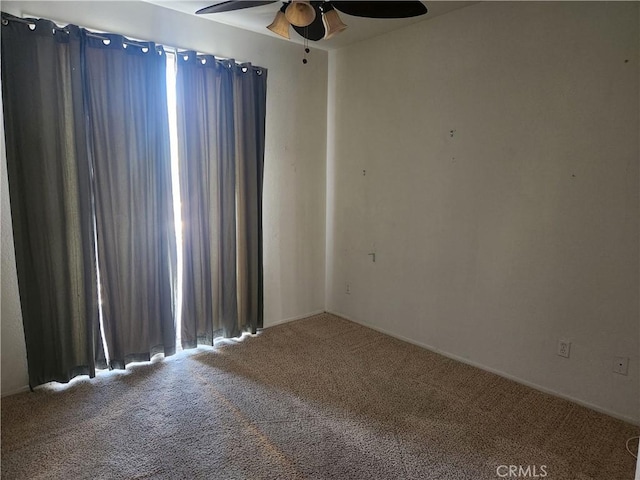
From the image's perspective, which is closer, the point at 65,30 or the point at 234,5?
the point at 234,5

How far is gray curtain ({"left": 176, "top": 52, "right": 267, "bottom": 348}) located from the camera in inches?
118

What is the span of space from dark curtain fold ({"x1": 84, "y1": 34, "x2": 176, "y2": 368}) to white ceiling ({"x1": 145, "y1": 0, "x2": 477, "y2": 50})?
16.7 inches

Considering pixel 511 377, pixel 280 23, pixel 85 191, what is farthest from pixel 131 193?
pixel 511 377

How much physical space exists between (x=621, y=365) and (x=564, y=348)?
0.97 feet

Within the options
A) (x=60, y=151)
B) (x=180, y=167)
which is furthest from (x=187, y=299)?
(x=60, y=151)

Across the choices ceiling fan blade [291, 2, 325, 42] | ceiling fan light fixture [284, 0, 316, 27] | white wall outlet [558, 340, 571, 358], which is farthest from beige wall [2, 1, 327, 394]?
white wall outlet [558, 340, 571, 358]

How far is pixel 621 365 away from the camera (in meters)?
2.34

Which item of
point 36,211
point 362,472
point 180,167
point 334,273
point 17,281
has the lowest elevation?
point 362,472

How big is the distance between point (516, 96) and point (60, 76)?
9.25 feet

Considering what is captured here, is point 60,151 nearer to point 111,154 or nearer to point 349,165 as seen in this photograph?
point 111,154

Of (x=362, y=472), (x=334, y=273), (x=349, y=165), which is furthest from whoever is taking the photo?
(x=334, y=273)

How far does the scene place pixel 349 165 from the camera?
12.4 ft

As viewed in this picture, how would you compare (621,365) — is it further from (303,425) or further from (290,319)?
(290,319)

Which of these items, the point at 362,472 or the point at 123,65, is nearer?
the point at 362,472
